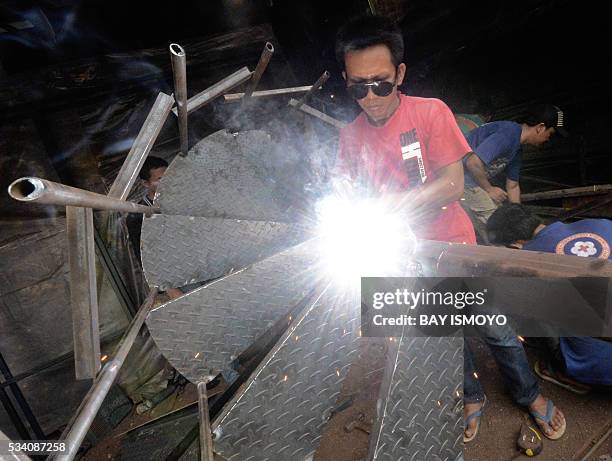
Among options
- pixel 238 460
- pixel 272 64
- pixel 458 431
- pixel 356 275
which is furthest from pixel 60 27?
pixel 458 431

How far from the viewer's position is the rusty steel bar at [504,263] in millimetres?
1115

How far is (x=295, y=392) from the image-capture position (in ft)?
6.12

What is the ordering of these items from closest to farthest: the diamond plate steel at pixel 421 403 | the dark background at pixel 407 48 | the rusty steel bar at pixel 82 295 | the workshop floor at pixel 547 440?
1. the rusty steel bar at pixel 82 295
2. the diamond plate steel at pixel 421 403
3. the workshop floor at pixel 547 440
4. the dark background at pixel 407 48

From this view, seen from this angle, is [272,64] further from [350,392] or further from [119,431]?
[119,431]

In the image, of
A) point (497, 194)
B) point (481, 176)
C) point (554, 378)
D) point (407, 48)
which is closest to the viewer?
point (554, 378)

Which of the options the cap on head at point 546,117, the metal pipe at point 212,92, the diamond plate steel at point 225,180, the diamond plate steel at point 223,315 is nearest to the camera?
the diamond plate steel at point 223,315

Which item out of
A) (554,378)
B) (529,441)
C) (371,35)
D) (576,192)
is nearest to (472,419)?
(529,441)

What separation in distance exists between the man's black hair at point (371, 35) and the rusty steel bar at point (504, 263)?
1.77 m

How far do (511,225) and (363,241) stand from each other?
1.83 m

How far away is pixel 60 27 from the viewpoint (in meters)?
4.69

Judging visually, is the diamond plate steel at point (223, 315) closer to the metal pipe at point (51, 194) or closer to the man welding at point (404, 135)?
the metal pipe at point (51, 194)

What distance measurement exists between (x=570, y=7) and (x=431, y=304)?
6.63m

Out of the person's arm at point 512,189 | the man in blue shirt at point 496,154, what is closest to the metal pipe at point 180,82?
the man in blue shirt at point 496,154

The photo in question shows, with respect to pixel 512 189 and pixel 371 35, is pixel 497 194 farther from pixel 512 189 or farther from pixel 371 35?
pixel 371 35
